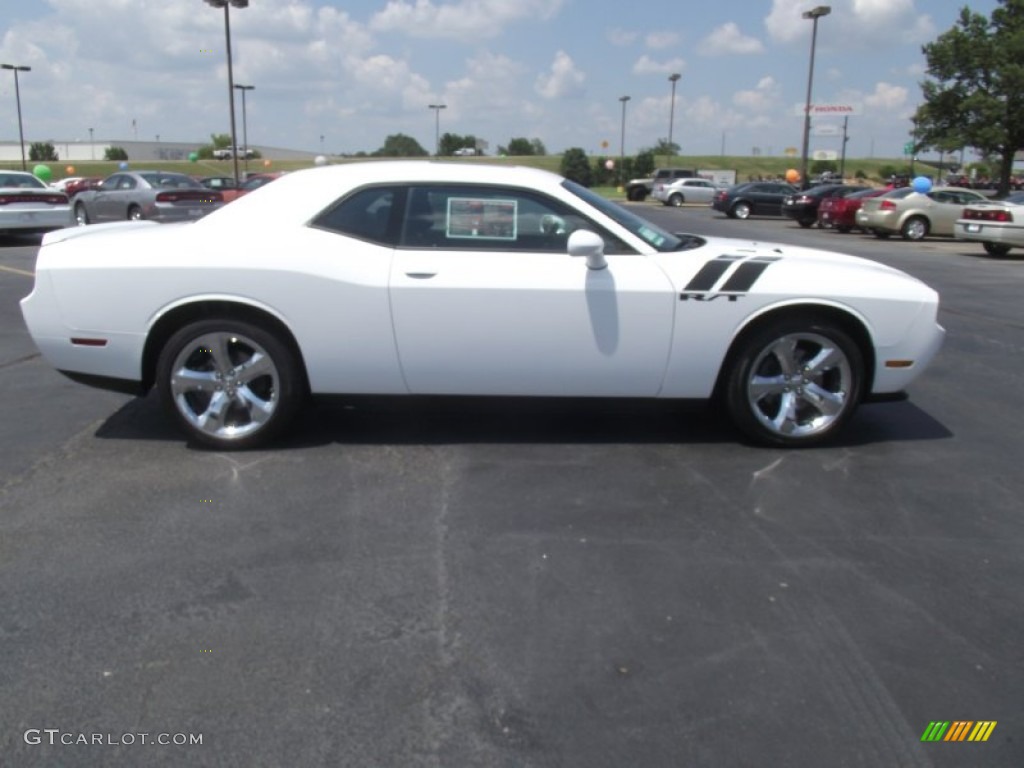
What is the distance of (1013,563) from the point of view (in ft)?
11.8

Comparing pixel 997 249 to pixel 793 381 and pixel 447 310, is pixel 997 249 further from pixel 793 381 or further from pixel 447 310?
pixel 447 310

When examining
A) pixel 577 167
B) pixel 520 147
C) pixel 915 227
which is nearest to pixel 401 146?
pixel 520 147

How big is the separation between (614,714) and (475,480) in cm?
195

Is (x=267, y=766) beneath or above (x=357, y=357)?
beneath

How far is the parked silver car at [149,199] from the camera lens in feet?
59.4

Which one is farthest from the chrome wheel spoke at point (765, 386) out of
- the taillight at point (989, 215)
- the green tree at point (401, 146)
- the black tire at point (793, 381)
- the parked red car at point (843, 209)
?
the green tree at point (401, 146)

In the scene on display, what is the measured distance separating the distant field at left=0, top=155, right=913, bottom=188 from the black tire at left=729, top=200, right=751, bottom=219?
30.2m

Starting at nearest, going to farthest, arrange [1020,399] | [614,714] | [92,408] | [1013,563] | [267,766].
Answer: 1. [267,766]
2. [614,714]
3. [1013,563]
4. [92,408]
5. [1020,399]

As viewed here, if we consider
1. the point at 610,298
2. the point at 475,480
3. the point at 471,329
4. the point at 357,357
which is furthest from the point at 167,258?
the point at 610,298

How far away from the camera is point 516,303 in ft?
14.9

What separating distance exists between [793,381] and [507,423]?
1629 mm

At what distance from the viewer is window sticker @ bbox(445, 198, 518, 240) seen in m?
4.67

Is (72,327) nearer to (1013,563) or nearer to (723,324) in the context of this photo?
(723,324)

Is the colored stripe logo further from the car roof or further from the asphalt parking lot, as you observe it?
the car roof
